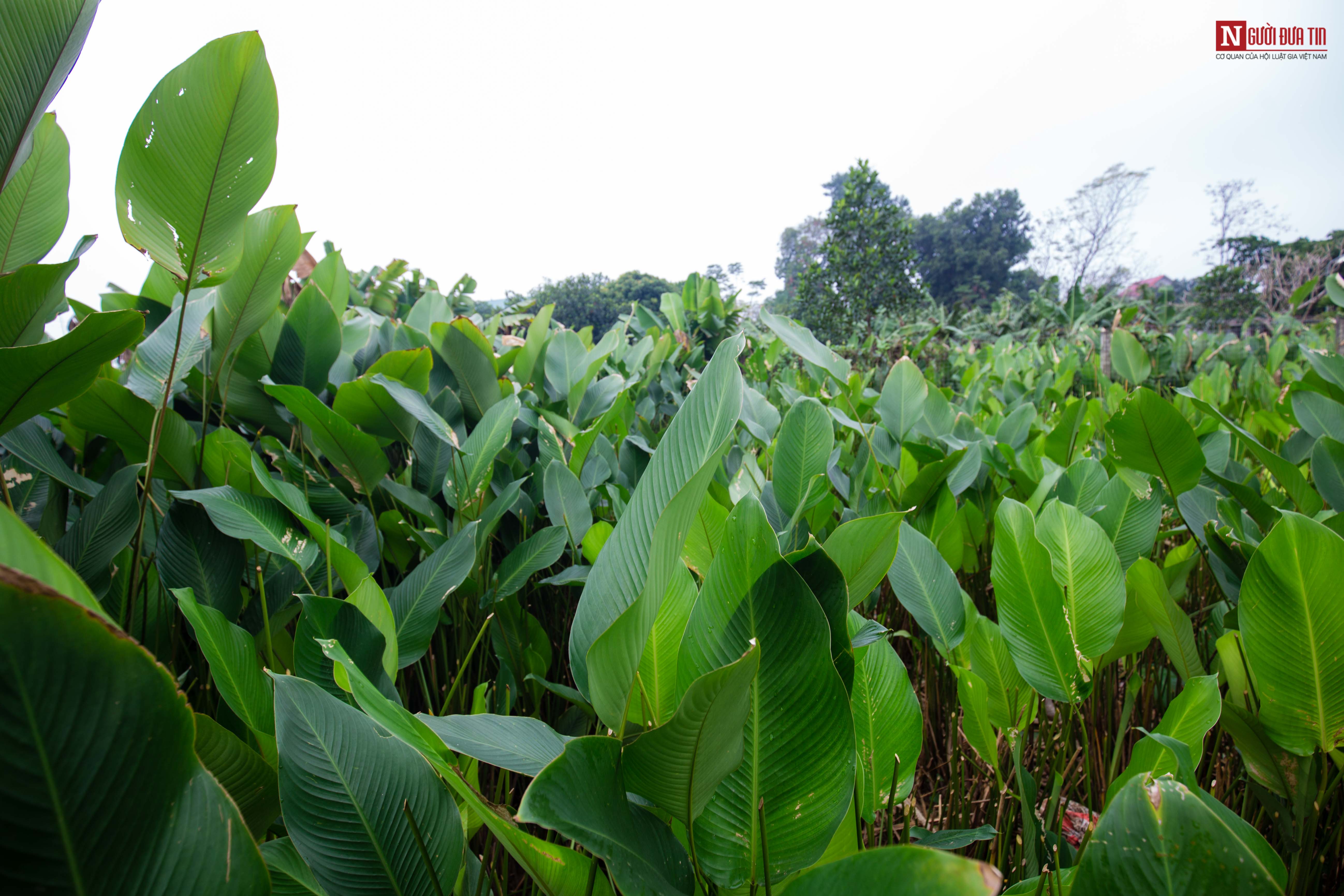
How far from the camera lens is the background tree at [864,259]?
8398 mm

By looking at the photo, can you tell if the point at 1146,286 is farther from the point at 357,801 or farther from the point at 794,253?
the point at 794,253

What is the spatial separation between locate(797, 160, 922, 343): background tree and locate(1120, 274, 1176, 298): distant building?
296 cm

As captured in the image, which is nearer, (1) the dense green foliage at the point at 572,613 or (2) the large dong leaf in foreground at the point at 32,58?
(1) the dense green foliage at the point at 572,613

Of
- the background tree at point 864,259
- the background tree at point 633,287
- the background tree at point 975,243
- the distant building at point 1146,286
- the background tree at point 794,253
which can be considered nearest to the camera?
the background tree at point 864,259

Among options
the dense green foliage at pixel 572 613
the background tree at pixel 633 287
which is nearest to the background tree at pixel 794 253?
the background tree at pixel 633 287

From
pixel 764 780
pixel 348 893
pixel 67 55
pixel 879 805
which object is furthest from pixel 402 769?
pixel 67 55

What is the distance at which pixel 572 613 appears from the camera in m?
0.92

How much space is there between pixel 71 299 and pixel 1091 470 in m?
1.44

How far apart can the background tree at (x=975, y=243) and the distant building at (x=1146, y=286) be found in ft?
30.7

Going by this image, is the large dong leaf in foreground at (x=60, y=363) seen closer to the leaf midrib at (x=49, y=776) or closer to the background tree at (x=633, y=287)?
the leaf midrib at (x=49, y=776)

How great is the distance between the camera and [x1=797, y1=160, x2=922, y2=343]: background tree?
8.40 metres

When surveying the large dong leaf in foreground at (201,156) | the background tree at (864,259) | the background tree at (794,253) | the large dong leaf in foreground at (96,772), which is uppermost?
the background tree at (794,253)

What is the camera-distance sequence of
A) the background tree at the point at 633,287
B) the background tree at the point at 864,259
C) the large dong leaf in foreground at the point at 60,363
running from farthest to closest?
the background tree at the point at 633,287 < the background tree at the point at 864,259 < the large dong leaf in foreground at the point at 60,363

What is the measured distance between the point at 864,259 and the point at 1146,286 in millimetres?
6338
